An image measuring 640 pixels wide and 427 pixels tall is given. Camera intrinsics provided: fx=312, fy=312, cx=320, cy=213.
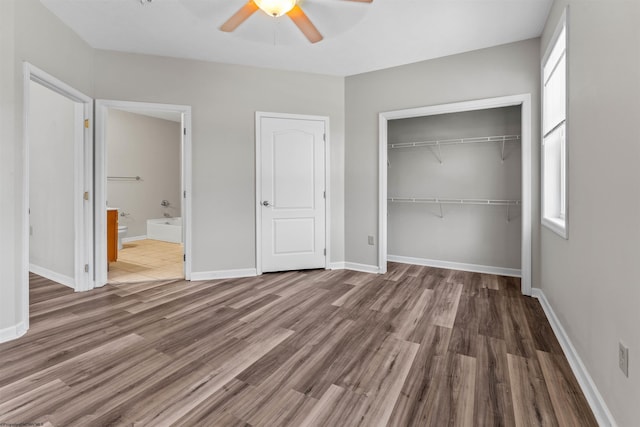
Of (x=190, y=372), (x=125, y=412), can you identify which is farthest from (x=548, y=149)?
(x=125, y=412)

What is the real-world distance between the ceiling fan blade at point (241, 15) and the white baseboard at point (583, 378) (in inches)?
120

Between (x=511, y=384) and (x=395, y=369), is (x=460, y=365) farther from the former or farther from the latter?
(x=395, y=369)

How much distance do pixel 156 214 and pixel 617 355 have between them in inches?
299

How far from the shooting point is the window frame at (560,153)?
215 cm

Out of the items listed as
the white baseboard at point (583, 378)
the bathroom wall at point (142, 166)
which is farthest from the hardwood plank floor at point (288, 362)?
the bathroom wall at point (142, 166)

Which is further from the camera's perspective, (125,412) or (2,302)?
(2,302)

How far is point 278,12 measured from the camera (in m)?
2.14

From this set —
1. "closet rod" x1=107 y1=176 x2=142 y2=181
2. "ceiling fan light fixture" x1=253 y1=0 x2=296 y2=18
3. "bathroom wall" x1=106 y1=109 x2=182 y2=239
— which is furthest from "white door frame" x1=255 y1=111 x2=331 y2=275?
"closet rod" x1=107 y1=176 x2=142 y2=181

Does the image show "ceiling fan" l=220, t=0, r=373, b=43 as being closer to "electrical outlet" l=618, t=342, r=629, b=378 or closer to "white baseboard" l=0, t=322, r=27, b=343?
"electrical outlet" l=618, t=342, r=629, b=378

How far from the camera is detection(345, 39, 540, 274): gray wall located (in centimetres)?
316

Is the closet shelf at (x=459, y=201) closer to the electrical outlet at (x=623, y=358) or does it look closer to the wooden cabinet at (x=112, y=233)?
the electrical outlet at (x=623, y=358)

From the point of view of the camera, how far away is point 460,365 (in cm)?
189

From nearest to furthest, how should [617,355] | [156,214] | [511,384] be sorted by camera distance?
[617,355] < [511,384] < [156,214]

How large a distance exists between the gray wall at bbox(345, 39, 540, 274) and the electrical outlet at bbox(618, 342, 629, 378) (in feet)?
6.60
